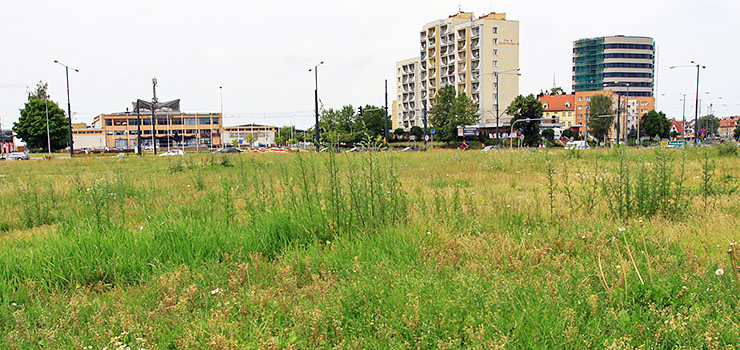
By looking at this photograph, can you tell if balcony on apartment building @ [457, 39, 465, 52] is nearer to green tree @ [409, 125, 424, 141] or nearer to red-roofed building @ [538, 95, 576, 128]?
green tree @ [409, 125, 424, 141]

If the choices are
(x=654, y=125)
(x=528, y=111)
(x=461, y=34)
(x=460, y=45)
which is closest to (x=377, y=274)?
(x=528, y=111)

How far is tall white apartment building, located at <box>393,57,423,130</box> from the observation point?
116 metres

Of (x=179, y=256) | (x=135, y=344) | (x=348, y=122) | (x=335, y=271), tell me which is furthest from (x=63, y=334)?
(x=348, y=122)

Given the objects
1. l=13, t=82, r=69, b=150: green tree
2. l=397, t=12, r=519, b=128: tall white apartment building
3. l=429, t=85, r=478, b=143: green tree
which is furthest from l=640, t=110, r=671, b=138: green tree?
l=13, t=82, r=69, b=150: green tree

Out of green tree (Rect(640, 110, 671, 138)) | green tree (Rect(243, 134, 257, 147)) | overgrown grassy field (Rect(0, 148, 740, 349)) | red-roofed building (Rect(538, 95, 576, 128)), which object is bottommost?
overgrown grassy field (Rect(0, 148, 740, 349))

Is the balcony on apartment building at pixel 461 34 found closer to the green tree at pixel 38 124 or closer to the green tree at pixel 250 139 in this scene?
the green tree at pixel 250 139

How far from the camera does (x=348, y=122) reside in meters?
88.8

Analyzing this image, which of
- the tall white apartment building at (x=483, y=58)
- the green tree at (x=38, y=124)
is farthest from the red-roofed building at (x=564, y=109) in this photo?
the green tree at (x=38, y=124)

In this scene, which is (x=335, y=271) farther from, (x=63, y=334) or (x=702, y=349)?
(x=702, y=349)

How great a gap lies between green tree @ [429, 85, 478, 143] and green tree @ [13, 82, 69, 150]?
60.1 metres

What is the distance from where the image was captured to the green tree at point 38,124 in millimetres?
71438

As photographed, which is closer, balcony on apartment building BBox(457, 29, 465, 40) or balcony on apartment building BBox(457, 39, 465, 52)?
balcony on apartment building BBox(457, 29, 465, 40)

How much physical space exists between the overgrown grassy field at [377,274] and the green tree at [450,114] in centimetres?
6858

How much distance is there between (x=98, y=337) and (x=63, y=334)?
0.31 m
